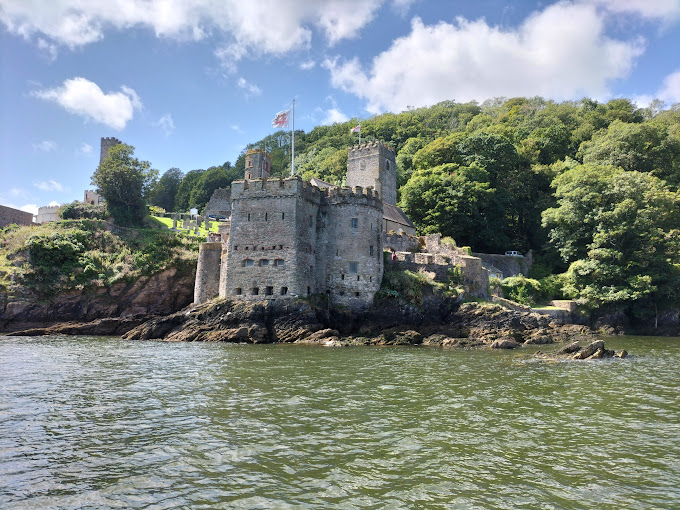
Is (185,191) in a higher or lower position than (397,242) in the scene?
higher

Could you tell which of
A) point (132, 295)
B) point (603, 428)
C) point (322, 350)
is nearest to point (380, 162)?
point (132, 295)

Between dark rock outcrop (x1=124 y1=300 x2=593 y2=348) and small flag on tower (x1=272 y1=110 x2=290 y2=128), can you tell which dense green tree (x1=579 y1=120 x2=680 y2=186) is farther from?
small flag on tower (x1=272 y1=110 x2=290 y2=128)

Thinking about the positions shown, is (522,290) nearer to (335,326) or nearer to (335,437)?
(335,326)

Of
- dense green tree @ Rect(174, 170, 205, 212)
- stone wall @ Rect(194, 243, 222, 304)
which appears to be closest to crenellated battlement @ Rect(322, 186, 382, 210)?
stone wall @ Rect(194, 243, 222, 304)

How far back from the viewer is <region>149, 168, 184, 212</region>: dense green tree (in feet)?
341

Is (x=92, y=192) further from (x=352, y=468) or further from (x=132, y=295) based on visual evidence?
(x=352, y=468)

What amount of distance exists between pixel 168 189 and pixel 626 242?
89792 mm

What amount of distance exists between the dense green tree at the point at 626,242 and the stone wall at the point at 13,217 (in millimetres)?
58505

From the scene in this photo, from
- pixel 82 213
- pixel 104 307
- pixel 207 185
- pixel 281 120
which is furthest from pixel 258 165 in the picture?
pixel 207 185

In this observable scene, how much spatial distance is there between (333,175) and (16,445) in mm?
73006

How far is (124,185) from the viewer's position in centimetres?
5328

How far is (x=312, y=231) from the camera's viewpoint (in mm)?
40375

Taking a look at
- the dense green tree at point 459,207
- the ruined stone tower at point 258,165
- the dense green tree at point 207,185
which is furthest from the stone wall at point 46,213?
the dense green tree at point 459,207

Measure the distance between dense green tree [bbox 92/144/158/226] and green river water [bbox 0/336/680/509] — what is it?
35.5 meters
